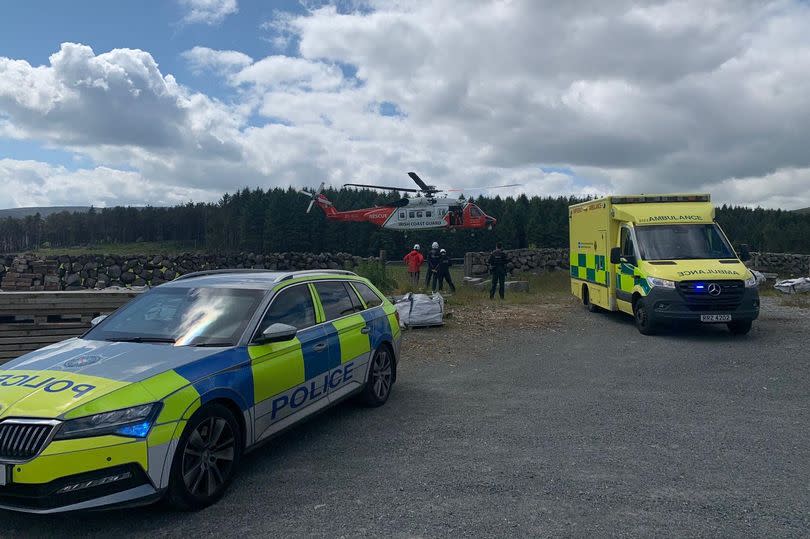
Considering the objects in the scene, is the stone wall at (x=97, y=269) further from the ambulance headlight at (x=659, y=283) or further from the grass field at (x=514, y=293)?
the ambulance headlight at (x=659, y=283)

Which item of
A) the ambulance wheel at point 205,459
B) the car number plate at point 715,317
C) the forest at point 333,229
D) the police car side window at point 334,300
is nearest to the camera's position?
the ambulance wheel at point 205,459

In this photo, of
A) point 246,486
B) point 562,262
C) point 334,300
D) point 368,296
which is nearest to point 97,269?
point 562,262

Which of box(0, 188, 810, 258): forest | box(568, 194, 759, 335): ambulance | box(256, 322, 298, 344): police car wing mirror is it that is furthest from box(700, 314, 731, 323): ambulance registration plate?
box(0, 188, 810, 258): forest

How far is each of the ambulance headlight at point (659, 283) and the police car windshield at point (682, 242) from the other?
2.24 feet

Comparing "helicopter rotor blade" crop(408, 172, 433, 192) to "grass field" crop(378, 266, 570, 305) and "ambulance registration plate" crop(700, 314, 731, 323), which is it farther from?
"ambulance registration plate" crop(700, 314, 731, 323)

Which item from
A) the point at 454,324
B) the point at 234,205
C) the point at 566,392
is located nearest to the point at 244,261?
the point at 454,324

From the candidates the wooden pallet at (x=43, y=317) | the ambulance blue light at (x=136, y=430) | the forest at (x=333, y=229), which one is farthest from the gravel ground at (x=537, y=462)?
the forest at (x=333, y=229)

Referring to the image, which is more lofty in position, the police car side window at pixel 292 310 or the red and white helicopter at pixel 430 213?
the red and white helicopter at pixel 430 213

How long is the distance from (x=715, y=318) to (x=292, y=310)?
8.22 meters

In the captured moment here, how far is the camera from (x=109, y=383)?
11.9ft

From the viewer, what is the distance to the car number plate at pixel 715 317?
10.4m

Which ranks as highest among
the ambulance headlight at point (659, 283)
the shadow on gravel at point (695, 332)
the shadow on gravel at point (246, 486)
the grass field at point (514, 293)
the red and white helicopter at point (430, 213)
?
the red and white helicopter at point (430, 213)

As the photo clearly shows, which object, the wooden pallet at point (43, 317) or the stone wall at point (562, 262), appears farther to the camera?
the stone wall at point (562, 262)

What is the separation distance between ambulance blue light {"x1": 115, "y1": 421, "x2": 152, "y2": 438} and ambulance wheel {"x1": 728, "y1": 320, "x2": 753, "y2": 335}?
1052cm
